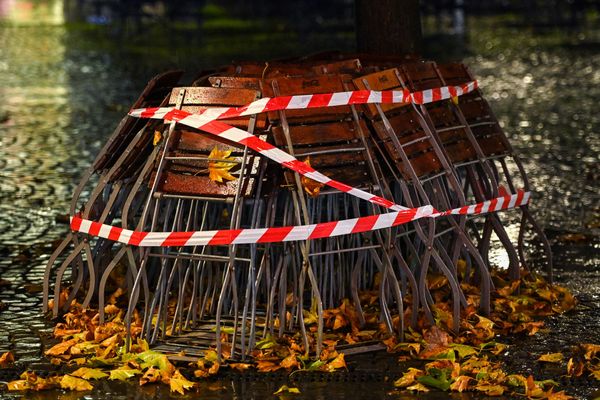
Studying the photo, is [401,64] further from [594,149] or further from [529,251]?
[594,149]

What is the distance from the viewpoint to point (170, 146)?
724 cm

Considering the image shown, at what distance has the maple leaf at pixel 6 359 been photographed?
6.90 metres

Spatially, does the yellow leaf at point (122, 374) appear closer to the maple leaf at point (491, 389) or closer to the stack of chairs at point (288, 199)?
the stack of chairs at point (288, 199)

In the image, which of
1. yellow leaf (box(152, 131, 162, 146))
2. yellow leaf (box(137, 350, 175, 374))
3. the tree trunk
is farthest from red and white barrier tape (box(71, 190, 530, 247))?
the tree trunk

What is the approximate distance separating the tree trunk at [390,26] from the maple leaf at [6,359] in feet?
12.4

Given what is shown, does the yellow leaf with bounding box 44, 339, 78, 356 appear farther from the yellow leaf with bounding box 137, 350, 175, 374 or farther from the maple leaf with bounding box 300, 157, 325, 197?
the maple leaf with bounding box 300, 157, 325, 197

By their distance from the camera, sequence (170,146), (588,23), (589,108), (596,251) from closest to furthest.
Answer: (170,146), (596,251), (589,108), (588,23)

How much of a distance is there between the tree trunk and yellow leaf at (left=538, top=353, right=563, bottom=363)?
3.22 m

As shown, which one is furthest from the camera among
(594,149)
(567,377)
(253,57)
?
(253,57)

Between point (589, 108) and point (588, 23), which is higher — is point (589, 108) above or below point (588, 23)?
below

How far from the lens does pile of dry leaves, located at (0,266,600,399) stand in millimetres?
6500

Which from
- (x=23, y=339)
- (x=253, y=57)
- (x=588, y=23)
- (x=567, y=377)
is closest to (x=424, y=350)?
(x=567, y=377)

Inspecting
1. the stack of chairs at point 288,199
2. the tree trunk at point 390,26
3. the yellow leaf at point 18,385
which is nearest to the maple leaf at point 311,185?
the stack of chairs at point 288,199

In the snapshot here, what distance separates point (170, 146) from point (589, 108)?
35.8 feet
